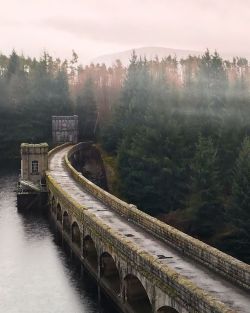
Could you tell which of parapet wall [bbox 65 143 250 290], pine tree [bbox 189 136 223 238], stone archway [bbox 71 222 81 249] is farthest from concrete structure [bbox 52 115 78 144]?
parapet wall [bbox 65 143 250 290]

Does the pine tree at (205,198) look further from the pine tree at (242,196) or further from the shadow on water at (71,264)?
the shadow on water at (71,264)

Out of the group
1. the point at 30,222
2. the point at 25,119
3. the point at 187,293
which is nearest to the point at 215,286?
the point at 187,293

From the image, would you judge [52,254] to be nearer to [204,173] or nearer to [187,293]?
[204,173]

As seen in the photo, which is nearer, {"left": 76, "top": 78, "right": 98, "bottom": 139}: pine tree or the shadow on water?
the shadow on water

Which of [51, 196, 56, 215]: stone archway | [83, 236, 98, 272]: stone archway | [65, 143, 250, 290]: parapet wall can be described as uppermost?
[65, 143, 250, 290]: parapet wall

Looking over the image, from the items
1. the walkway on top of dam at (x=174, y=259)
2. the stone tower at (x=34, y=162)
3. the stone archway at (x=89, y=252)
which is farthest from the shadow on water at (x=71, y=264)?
the stone tower at (x=34, y=162)

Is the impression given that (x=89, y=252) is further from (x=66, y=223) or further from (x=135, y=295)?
(x=135, y=295)

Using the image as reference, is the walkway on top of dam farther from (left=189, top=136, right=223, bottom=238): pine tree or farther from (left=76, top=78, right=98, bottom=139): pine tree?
(left=76, top=78, right=98, bottom=139): pine tree
